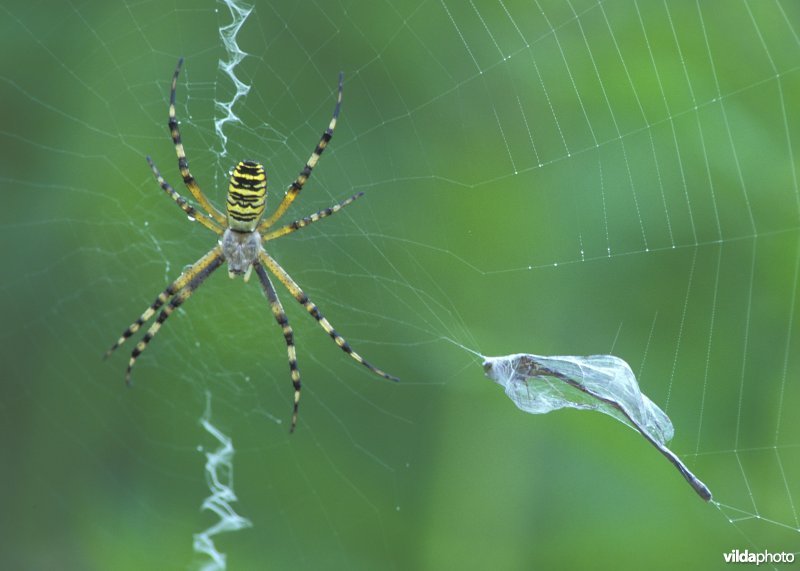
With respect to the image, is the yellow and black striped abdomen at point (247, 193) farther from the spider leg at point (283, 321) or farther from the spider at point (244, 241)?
the spider leg at point (283, 321)

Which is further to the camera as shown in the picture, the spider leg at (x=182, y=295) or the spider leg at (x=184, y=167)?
the spider leg at (x=182, y=295)

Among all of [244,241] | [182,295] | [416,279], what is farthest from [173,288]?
[416,279]

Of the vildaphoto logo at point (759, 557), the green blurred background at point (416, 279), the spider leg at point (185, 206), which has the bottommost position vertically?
the vildaphoto logo at point (759, 557)

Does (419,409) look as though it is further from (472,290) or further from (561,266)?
(561,266)

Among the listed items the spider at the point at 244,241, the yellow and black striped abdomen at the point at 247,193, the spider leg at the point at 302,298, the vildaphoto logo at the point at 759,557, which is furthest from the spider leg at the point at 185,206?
the vildaphoto logo at the point at 759,557

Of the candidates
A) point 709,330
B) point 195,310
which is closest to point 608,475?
point 709,330

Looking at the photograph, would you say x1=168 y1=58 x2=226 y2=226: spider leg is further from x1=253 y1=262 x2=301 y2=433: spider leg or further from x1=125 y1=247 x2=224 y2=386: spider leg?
x1=253 y1=262 x2=301 y2=433: spider leg
